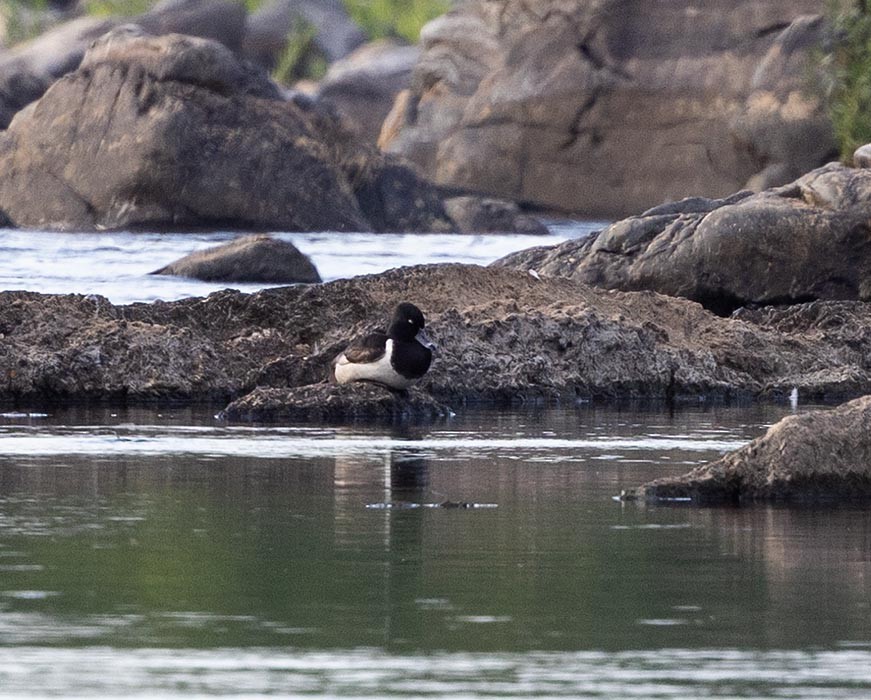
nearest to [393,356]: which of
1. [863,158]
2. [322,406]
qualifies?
[322,406]

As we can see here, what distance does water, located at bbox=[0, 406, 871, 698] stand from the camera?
6070 mm

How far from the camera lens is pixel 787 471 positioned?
30.6 ft

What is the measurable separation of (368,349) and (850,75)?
82.9ft

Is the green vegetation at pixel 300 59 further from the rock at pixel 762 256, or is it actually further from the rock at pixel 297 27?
the rock at pixel 762 256

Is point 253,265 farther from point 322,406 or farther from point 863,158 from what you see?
point 322,406

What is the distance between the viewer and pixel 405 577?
7.54 m

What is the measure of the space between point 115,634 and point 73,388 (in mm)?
7691

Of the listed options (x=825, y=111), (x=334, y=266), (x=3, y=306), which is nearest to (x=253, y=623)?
(x=3, y=306)

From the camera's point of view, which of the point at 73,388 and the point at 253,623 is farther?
the point at 73,388

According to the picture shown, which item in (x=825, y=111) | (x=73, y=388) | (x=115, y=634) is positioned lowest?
(x=115, y=634)

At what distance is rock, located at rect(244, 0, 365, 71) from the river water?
54.8 meters

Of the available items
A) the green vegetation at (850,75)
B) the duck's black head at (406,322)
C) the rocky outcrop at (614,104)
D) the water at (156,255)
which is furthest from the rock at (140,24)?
the duck's black head at (406,322)

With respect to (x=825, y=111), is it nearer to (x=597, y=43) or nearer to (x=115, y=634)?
(x=597, y=43)

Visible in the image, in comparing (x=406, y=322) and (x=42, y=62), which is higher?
(x=42, y=62)
